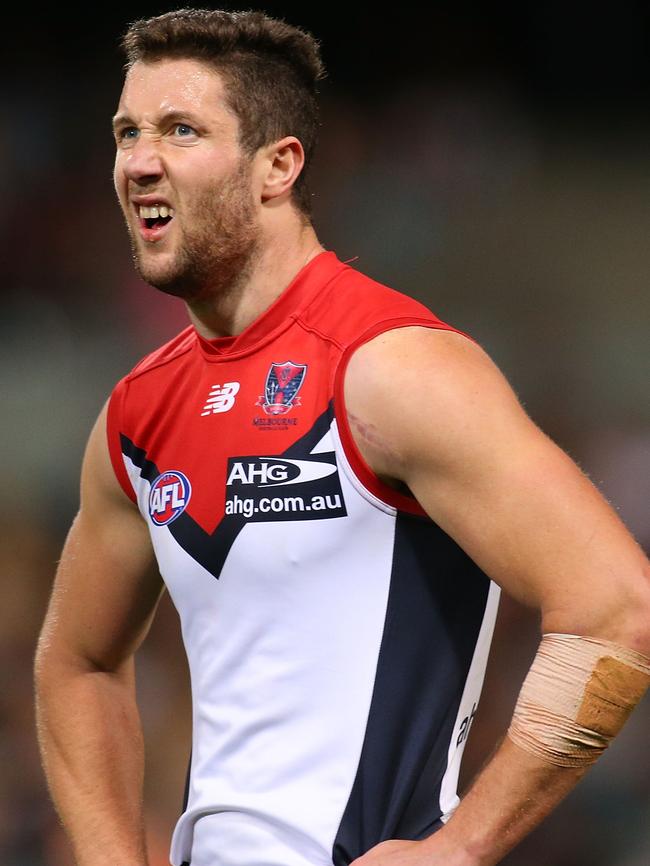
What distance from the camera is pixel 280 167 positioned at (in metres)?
2.30

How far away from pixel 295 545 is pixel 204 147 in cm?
74

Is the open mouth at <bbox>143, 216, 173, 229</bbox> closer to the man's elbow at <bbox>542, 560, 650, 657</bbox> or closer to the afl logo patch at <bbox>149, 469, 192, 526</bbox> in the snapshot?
the afl logo patch at <bbox>149, 469, 192, 526</bbox>

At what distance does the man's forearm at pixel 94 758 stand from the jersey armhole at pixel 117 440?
402 mm

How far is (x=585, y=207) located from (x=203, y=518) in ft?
10.6

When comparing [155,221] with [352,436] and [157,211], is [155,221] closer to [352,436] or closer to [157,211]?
[157,211]

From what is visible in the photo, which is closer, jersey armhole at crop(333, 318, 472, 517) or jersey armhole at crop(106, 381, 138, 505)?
jersey armhole at crop(333, 318, 472, 517)

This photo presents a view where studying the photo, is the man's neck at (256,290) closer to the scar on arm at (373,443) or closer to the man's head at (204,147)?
the man's head at (204,147)

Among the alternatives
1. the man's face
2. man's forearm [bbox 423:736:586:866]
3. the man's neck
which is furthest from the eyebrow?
man's forearm [bbox 423:736:586:866]

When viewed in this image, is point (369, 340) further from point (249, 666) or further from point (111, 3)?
point (111, 3)

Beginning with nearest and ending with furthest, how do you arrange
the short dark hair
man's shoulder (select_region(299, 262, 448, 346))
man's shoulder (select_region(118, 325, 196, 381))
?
man's shoulder (select_region(299, 262, 448, 346)) → the short dark hair → man's shoulder (select_region(118, 325, 196, 381))

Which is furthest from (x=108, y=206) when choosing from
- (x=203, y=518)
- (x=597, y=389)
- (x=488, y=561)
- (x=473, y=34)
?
(x=488, y=561)

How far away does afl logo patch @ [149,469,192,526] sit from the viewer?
215 cm

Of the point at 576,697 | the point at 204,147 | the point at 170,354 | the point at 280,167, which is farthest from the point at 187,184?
the point at 576,697

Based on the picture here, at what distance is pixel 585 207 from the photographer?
4.91m
